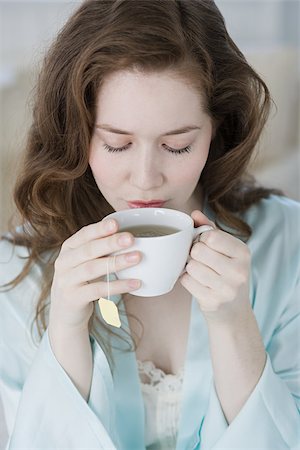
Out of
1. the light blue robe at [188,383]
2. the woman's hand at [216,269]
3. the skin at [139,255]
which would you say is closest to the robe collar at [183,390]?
the light blue robe at [188,383]

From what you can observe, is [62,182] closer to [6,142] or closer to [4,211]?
[4,211]

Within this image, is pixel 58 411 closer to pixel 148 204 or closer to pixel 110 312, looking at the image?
pixel 110 312

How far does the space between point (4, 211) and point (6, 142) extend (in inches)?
14.6

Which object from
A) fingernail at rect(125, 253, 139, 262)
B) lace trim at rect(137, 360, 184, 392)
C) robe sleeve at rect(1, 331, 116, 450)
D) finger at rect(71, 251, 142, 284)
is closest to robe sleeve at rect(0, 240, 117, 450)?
robe sleeve at rect(1, 331, 116, 450)

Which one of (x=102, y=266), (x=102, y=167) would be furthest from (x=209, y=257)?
(x=102, y=167)

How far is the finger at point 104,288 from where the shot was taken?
3.28 feet

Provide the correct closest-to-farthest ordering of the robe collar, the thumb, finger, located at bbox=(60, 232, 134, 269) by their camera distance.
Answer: finger, located at bbox=(60, 232, 134, 269), the thumb, the robe collar

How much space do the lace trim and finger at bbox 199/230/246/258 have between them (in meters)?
0.39

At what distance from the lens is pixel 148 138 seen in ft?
3.50

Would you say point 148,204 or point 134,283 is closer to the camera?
point 134,283

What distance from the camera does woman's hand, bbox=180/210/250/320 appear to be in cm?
100

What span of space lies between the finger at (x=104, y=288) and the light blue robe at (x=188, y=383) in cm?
20

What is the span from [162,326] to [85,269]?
1.32ft

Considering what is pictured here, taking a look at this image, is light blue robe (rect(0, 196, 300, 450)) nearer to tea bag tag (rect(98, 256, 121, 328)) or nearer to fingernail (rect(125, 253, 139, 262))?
tea bag tag (rect(98, 256, 121, 328))
